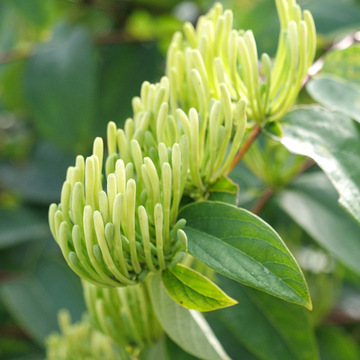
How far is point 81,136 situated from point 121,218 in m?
0.56

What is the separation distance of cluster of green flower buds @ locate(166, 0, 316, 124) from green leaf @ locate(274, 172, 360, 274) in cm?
16

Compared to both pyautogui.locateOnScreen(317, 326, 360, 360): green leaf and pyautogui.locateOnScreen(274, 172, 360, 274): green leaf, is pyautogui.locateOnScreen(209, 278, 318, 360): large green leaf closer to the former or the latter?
pyautogui.locateOnScreen(274, 172, 360, 274): green leaf

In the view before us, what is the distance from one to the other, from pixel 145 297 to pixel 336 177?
0.18 metres

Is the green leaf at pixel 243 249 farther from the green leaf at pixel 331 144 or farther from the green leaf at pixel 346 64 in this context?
the green leaf at pixel 346 64

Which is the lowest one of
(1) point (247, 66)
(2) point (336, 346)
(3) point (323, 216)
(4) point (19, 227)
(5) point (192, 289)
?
(2) point (336, 346)

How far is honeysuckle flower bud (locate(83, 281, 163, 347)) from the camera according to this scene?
0.43 metres

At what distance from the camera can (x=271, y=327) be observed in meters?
0.51

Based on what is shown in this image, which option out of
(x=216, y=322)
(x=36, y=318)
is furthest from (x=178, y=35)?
(x=36, y=318)

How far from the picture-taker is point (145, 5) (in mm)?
1059

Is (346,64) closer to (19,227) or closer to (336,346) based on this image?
(336,346)

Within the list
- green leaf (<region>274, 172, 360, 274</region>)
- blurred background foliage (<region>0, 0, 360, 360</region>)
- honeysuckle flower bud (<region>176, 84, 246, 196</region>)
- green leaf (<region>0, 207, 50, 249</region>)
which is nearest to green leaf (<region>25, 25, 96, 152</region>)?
blurred background foliage (<region>0, 0, 360, 360</region>)

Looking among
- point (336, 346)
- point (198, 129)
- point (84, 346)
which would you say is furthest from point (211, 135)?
point (336, 346)

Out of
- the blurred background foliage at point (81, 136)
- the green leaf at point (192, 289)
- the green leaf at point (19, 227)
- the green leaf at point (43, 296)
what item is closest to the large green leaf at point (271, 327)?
the blurred background foliage at point (81, 136)

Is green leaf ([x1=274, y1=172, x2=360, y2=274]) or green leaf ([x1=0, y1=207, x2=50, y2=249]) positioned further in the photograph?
green leaf ([x1=0, y1=207, x2=50, y2=249])
